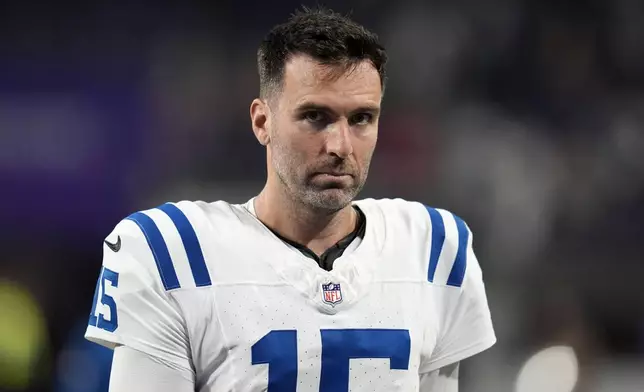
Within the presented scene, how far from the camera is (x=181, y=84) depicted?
280cm

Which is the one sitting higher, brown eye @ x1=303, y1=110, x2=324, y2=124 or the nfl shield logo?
brown eye @ x1=303, y1=110, x2=324, y2=124

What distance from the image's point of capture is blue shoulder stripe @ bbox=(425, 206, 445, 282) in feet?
4.93

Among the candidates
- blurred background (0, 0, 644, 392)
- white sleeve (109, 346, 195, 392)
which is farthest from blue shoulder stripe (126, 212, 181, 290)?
blurred background (0, 0, 644, 392)

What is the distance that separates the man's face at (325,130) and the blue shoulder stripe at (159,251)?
225mm

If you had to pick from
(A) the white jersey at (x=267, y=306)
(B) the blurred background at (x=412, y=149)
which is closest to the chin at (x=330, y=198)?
(A) the white jersey at (x=267, y=306)

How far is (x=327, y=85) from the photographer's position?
138cm

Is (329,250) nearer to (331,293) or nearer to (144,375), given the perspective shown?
(331,293)

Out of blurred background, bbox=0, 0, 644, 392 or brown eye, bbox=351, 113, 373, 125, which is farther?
blurred background, bbox=0, 0, 644, 392

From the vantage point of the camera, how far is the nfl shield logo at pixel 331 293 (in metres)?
1.39

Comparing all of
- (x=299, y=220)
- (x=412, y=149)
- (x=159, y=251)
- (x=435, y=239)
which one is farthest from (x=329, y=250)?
(x=412, y=149)

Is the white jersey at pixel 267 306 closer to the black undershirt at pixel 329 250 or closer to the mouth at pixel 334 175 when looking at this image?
the black undershirt at pixel 329 250

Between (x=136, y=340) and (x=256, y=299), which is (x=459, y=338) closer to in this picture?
(x=256, y=299)

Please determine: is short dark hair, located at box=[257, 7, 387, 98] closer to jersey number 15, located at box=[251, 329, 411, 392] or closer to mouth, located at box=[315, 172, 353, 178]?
mouth, located at box=[315, 172, 353, 178]

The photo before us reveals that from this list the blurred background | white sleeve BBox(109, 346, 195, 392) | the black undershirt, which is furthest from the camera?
the blurred background
